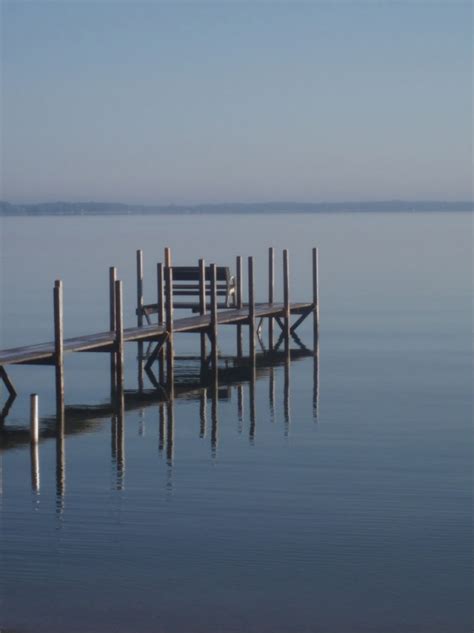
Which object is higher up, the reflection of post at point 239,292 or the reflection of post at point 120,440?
the reflection of post at point 239,292

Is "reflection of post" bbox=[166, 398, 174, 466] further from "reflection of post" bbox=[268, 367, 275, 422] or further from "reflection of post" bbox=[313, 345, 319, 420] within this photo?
"reflection of post" bbox=[313, 345, 319, 420]

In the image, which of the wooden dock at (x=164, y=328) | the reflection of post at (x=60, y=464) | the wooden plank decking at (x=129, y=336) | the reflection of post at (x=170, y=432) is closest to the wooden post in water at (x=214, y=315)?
the wooden dock at (x=164, y=328)

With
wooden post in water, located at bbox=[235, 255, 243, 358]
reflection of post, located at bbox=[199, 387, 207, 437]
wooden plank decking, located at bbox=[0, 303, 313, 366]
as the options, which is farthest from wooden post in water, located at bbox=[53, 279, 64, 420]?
wooden post in water, located at bbox=[235, 255, 243, 358]

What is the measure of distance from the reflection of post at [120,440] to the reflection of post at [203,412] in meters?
1.33

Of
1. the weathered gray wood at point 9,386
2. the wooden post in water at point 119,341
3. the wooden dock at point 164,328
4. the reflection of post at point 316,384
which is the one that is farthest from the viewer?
the reflection of post at point 316,384

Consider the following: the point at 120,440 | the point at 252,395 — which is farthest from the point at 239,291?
the point at 120,440

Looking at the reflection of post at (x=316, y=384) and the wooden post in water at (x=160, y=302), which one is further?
the wooden post in water at (x=160, y=302)

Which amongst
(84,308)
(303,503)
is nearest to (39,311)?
(84,308)

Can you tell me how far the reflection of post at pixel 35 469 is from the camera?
17188mm

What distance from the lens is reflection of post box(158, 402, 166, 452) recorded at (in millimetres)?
20156

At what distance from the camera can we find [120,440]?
2038 centimetres

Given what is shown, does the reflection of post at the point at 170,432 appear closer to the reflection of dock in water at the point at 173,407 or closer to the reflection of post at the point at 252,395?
the reflection of dock in water at the point at 173,407

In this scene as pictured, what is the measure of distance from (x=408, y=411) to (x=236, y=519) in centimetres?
839

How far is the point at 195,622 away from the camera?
1205 centimetres
